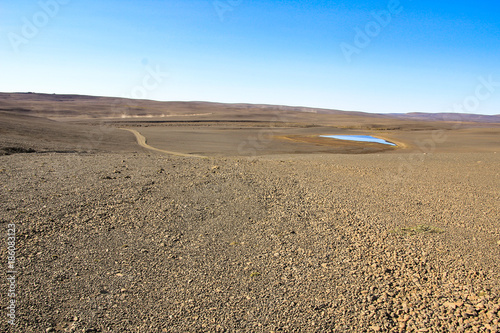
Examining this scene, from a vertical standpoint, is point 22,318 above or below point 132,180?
below

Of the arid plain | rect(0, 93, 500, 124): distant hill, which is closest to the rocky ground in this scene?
the arid plain

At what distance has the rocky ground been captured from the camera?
3.79 metres

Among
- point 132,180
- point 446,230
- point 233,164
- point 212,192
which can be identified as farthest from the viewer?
point 233,164

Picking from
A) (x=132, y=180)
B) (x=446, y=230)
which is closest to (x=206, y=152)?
(x=132, y=180)

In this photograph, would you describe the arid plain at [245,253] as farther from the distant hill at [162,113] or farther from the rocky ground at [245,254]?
the distant hill at [162,113]

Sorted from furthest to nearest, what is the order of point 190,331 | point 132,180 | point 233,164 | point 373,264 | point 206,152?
point 206,152 → point 233,164 → point 132,180 → point 373,264 → point 190,331

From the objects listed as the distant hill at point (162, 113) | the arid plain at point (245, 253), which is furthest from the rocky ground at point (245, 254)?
the distant hill at point (162, 113)

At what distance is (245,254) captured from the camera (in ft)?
17.5

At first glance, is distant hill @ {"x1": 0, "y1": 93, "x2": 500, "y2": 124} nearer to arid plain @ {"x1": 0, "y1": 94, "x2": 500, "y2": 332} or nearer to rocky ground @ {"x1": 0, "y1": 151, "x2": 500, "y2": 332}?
arid plain @ {"x1": 0, "y1": 94, "x2": 500, "y2": 332}

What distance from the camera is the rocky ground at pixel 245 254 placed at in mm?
3789

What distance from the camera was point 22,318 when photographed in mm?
3664

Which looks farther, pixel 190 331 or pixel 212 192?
pixel 212 192

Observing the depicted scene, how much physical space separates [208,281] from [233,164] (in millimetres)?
8240

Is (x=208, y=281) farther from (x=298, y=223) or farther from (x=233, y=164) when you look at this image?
(x=233, y=164)
